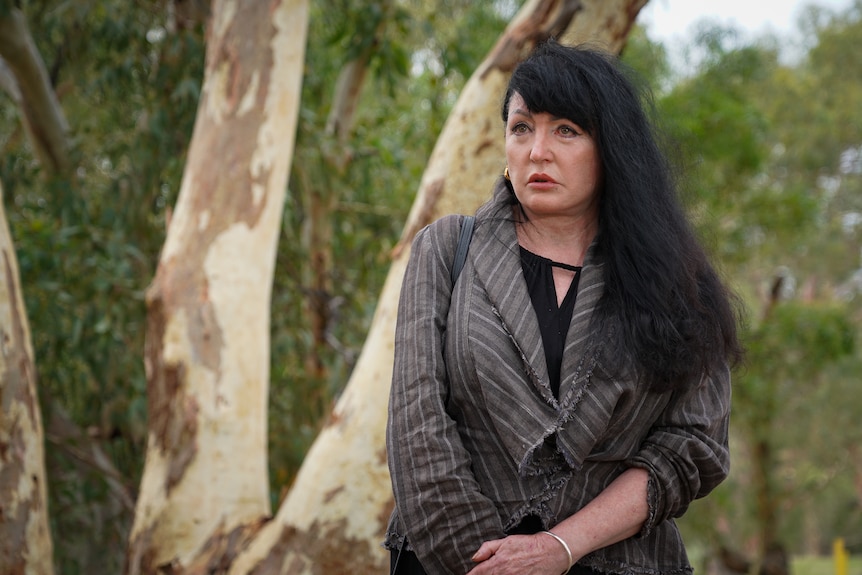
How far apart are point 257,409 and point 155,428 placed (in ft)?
1.17

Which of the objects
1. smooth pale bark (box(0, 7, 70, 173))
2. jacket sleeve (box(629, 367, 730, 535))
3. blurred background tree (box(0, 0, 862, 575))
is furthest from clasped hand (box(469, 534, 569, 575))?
smooth pale bark (box(0, 7, 70, 173))

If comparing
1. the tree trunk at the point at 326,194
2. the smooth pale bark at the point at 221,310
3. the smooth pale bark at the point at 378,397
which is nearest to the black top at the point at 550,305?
the smooth pale bark at the point at 378,397

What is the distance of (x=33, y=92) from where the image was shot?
5246 millimetres

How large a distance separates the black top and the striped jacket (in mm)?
25

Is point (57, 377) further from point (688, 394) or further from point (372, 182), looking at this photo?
point (688, 394)

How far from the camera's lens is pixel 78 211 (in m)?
5.15

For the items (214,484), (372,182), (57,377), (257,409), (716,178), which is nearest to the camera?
(214,484)

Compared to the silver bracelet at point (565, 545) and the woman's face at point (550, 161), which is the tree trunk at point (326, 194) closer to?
the woman's face at point (550, 161)

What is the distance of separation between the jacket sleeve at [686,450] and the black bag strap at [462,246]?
407 mm

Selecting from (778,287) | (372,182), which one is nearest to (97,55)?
(372,182)

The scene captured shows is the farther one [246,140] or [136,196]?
[136,196]

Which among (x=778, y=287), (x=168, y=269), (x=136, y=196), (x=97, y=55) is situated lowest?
(x=778, y=287)

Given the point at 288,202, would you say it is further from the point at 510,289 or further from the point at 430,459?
the point at 430,459

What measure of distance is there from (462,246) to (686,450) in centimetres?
49
